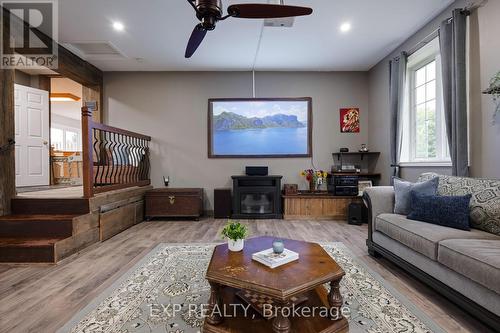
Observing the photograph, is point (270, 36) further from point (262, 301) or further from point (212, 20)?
point (262, 301)

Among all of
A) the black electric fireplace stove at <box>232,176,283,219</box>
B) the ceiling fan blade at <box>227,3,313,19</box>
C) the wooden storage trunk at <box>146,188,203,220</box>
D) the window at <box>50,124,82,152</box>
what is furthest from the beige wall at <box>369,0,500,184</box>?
the window at <box>50,124,82,152</box>

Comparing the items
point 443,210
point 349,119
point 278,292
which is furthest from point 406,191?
point 349,119

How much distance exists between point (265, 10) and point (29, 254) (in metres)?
3.46

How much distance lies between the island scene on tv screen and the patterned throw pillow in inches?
119

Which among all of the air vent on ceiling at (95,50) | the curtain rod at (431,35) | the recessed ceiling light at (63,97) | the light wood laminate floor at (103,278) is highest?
the recessed ceiling light at (63,97)

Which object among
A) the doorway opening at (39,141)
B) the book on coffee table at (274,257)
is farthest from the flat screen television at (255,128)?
the book on coffee table at (274,257)

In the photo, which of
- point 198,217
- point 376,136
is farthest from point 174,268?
point 376,136

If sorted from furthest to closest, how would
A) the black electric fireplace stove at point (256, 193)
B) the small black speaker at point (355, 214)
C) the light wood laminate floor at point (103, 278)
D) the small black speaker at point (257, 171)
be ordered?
the small black speaker at point (257, 171) < the black electric fireplace stove at point (256, 193) < the small black speaker at point (355, 214) < the light wood laminate floor at point (103, 278)

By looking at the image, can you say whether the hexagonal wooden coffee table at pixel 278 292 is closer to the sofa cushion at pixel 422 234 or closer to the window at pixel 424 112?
the sofa cushion at pixel 422 234

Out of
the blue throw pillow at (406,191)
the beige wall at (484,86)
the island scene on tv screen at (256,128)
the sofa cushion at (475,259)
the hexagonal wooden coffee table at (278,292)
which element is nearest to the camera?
the hexagonal wooden coffee table at (278,292)

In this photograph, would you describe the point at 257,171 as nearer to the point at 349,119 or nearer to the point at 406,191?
the point at 349,119

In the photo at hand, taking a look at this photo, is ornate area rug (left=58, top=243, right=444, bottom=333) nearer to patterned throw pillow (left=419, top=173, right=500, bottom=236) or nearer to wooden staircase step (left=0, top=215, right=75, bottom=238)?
patterned throw pillow (left=419, top=173, right=500, bottom=236)

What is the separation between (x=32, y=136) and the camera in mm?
4957

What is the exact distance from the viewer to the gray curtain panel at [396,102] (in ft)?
12.7
